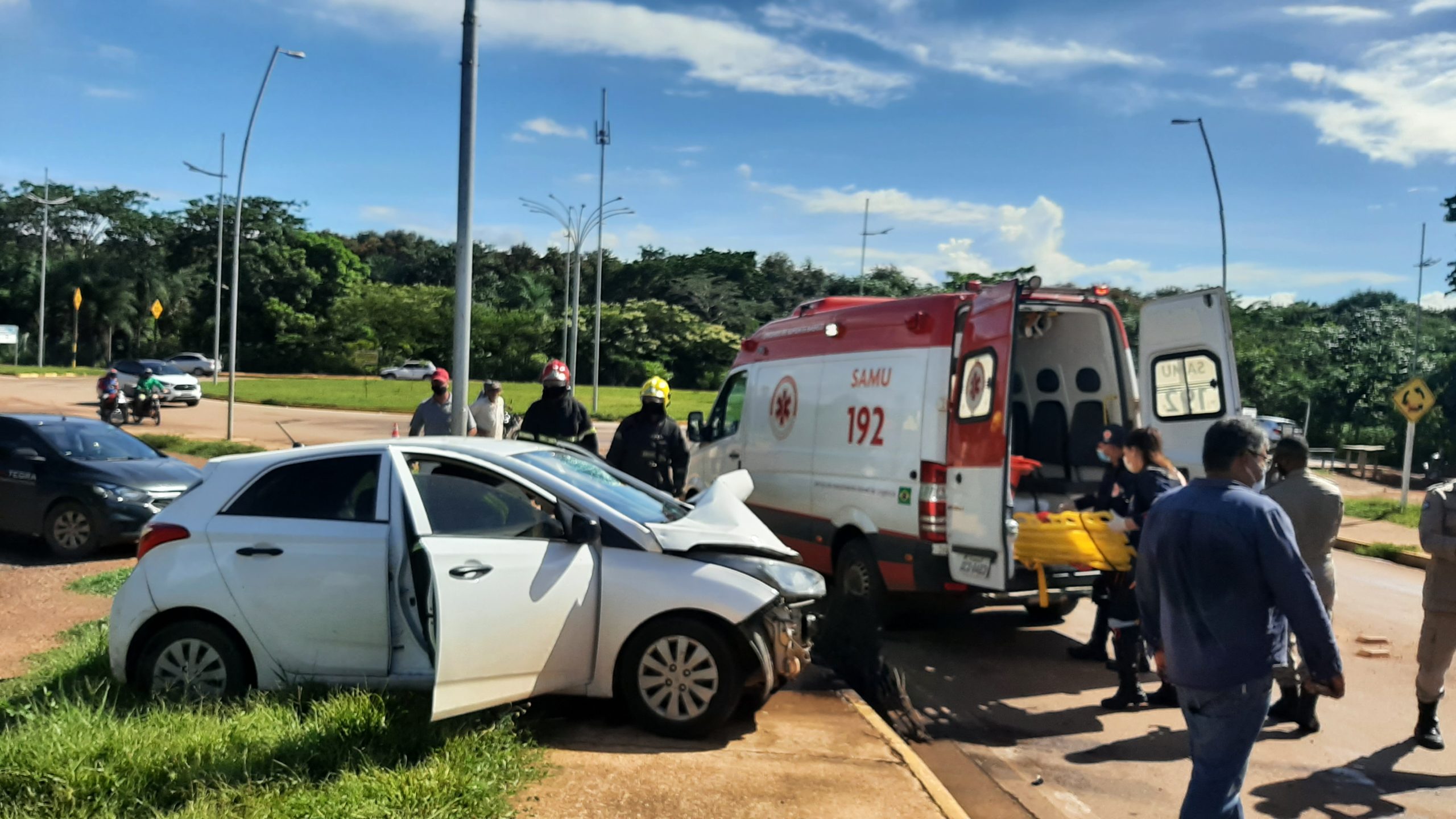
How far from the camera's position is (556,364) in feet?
29.6

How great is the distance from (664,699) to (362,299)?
210 feet

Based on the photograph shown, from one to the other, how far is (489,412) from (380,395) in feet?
111

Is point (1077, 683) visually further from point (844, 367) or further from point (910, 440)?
point (844, 367)

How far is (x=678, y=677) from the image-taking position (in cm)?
517

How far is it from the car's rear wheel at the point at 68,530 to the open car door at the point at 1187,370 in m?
9.71

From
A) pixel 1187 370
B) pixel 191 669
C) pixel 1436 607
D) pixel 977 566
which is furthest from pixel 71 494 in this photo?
pixel 1436 607

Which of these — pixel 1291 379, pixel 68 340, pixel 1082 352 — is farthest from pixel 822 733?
pixel 68 340

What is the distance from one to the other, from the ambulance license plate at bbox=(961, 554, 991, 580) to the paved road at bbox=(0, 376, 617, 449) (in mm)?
17414

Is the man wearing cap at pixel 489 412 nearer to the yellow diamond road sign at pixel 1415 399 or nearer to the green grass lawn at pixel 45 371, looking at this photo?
the yellow diamond road sign at pixel 1415 399

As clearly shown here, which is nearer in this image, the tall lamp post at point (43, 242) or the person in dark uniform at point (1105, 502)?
the person in dark uniform at point (1105, 502)

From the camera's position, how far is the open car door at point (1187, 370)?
762 cm

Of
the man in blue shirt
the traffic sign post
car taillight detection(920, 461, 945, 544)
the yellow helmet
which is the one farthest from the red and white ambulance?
the traffic sign post

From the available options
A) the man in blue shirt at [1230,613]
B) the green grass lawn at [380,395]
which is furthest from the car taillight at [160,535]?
the green grass lawn at [380,395]

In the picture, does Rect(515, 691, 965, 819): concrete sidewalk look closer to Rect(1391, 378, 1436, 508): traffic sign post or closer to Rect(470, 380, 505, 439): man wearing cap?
Rect(470, 380, 505, 439): man wearing cap
